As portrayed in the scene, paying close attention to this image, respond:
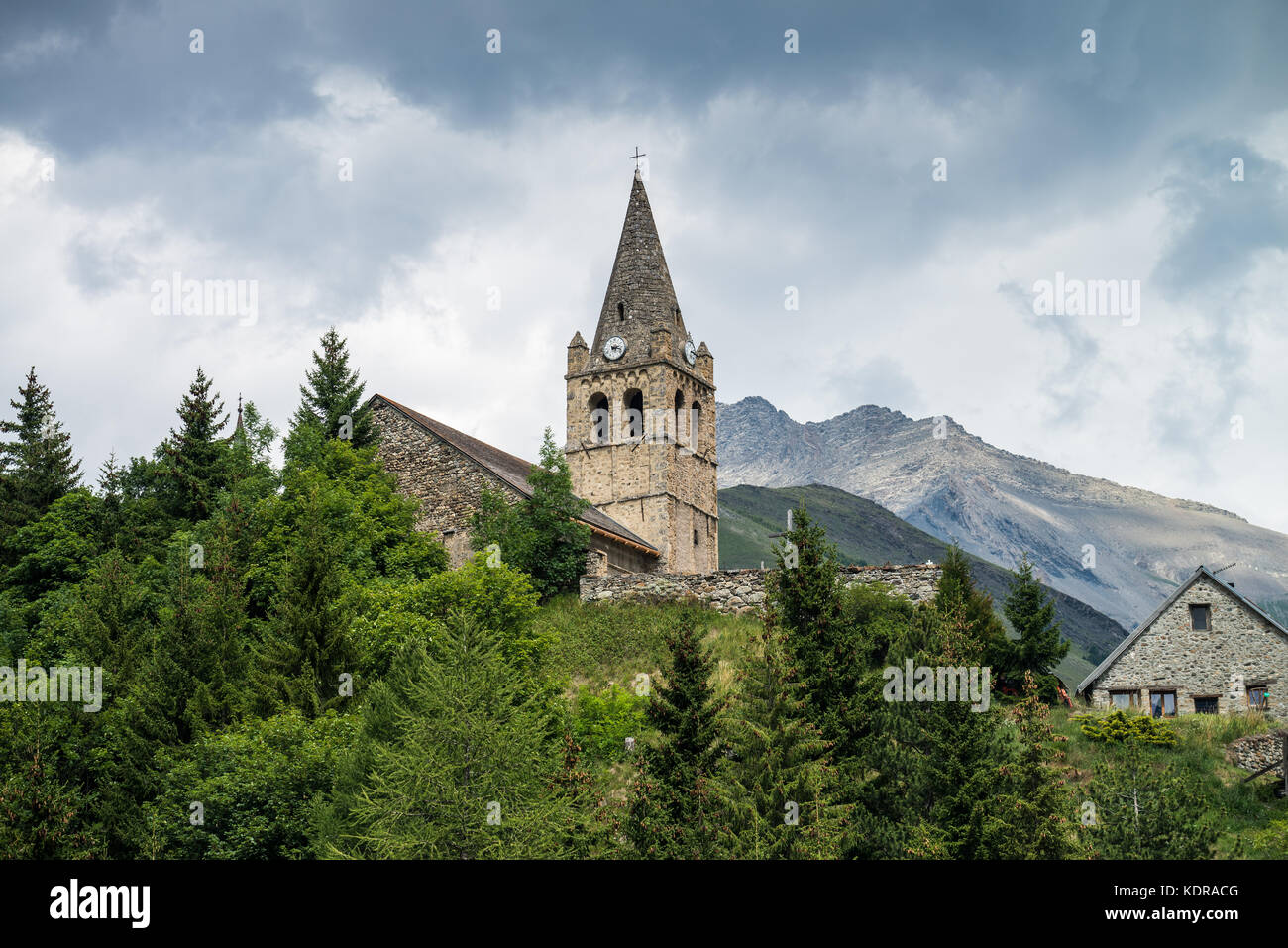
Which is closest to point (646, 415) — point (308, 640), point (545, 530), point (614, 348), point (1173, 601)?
point (614, 348)

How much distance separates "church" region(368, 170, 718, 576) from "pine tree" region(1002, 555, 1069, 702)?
1615 cm

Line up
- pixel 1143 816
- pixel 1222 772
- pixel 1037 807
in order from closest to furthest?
pixel 1143 816 → pixel 1037 807 → pixel 1222 772

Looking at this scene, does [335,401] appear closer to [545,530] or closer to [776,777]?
[545,530]

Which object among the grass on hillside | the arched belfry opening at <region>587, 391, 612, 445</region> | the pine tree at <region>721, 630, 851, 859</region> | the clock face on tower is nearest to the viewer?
the pine tree at <region>721, 630, 851, 859</region>

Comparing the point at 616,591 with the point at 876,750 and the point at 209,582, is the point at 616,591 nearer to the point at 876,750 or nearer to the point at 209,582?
the point at 209,582

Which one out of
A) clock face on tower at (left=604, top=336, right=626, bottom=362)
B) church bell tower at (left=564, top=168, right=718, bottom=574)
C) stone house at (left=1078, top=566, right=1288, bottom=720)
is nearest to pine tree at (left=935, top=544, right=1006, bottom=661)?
stone house at (left=1078, top=566, right=1288, bottom=720)

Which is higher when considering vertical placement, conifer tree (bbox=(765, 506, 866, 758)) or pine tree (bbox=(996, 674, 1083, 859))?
conifer tree (bbox=(765, 506, 866, 758))

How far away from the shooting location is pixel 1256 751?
3350 centimetres

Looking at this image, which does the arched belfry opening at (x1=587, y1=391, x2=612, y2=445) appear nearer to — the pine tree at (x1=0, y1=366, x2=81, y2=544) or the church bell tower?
the church bell tower

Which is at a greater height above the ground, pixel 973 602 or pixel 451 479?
pixel 451 479

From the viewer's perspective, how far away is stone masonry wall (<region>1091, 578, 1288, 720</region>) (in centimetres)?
4316

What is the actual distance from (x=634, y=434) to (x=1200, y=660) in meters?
24.8
